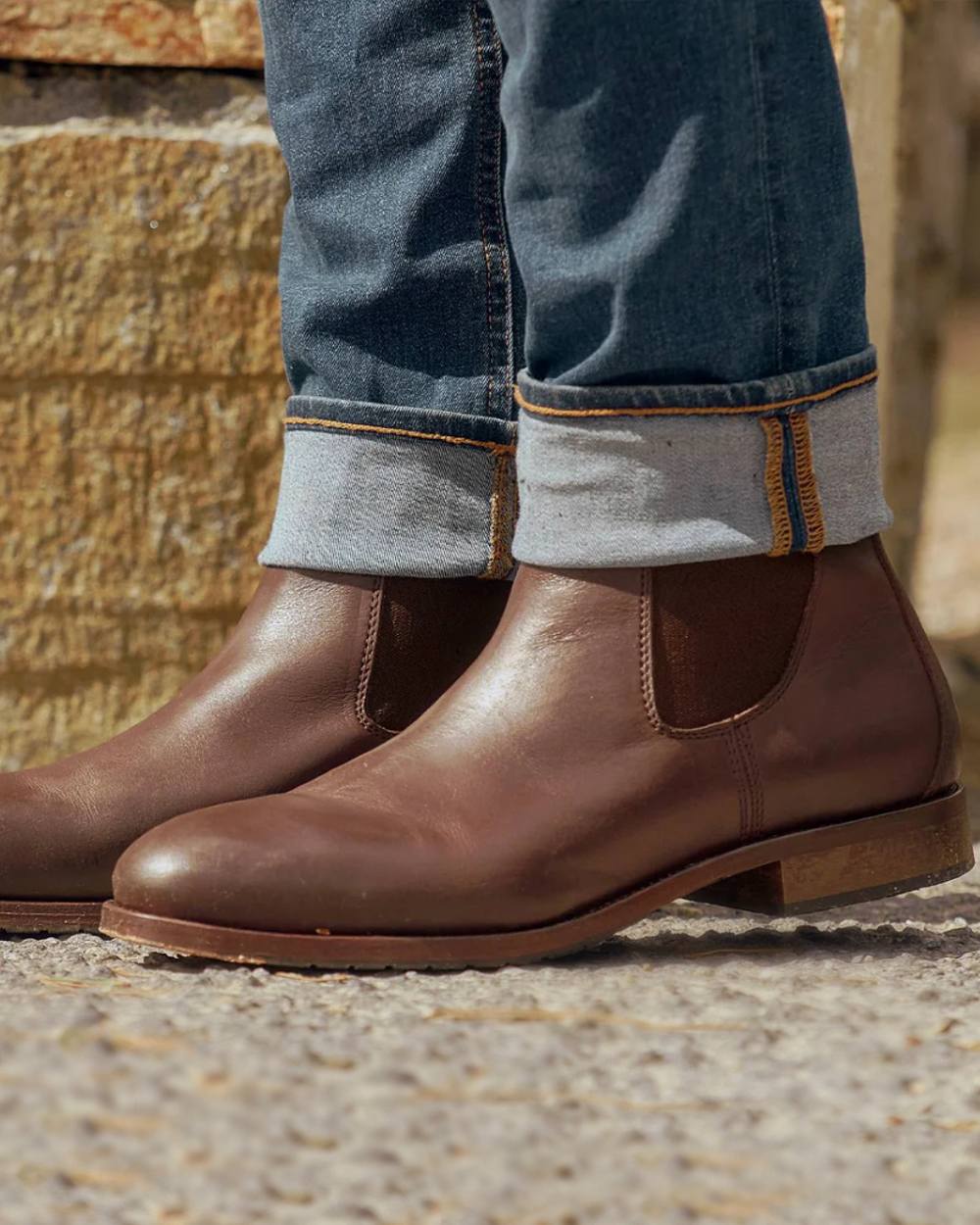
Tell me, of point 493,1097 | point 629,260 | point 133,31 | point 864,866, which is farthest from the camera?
point 133,31

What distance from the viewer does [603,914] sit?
858 millimetres

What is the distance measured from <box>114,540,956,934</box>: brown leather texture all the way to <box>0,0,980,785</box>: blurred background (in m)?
0.69

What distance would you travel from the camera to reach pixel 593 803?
851 millimetres

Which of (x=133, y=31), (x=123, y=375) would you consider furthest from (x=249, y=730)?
(x=133, y=31)

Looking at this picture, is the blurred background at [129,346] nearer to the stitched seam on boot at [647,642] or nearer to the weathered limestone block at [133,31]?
the weathered limestone block at [133,31]

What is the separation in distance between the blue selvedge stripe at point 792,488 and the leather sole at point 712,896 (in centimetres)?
17

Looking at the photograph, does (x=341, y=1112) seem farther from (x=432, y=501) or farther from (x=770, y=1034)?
(x=432, y=501)

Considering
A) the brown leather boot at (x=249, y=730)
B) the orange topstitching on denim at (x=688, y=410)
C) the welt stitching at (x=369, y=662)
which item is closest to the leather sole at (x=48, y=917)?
the brown leather boot at (x=249, y=730)

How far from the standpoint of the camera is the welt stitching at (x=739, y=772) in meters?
0.88

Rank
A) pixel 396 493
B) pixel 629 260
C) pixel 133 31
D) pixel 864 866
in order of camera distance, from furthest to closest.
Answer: pixel 133 31, pixel 396 493, pixel 864 866, pixel 629 260

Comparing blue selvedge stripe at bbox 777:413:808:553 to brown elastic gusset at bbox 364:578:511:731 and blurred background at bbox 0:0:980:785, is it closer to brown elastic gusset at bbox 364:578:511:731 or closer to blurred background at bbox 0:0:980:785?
brown elastic gusset at bbox 364:578:511:731

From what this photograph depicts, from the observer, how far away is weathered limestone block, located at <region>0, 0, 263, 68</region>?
1452 millimetres

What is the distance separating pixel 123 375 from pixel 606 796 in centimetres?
84

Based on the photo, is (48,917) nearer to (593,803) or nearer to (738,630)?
(593,803)
